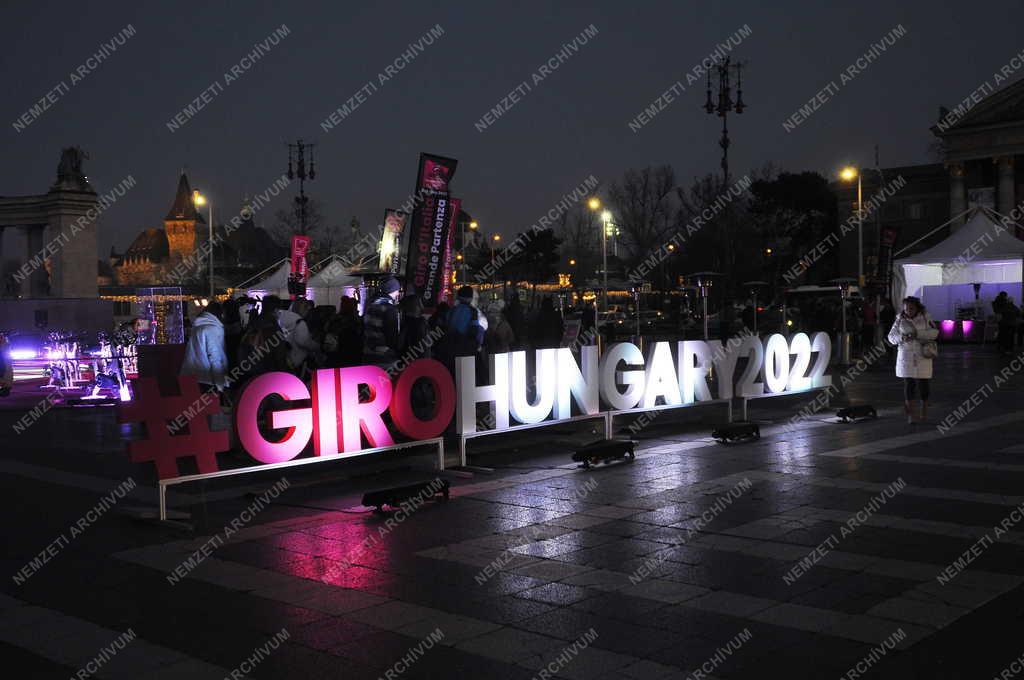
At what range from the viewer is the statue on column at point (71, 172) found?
5003 cm

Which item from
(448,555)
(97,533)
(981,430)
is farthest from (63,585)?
(981,430)

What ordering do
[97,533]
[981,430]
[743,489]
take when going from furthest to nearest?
[981,430] → [743,489] → [97,533]

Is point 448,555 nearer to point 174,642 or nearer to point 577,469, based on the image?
point 174,642

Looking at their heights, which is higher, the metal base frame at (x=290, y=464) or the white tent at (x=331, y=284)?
the white tent at (x=331, y=284)

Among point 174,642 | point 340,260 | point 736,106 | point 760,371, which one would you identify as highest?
point 736,106

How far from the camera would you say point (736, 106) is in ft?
140

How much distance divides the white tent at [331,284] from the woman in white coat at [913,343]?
81.4 feet

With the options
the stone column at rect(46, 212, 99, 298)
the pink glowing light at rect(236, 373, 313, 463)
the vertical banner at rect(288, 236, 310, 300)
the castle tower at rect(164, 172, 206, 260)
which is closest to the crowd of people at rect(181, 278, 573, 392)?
the pink glowing light at rect(236, 373, 313, 463)

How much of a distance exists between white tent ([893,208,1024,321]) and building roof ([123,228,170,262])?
118 meters

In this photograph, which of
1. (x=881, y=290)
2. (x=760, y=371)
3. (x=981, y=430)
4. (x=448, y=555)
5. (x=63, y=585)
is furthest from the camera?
(x=881, y=290)

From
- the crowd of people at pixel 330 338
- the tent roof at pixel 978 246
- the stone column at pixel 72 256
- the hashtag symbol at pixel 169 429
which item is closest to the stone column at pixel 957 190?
the tent roof at pixel 978 246

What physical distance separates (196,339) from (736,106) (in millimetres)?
36174

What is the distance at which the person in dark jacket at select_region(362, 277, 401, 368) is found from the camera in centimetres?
1324

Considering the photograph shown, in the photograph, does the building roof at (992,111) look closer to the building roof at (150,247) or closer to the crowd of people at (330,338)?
the crowd of people at (330,338)
